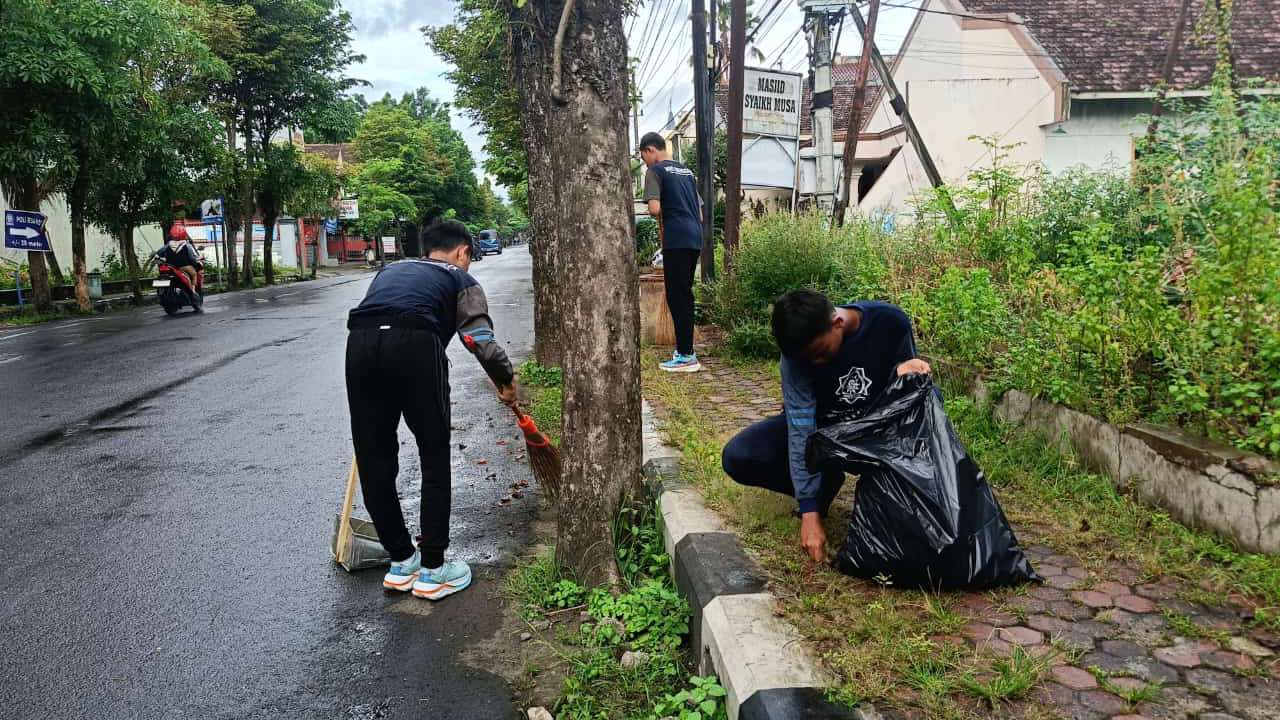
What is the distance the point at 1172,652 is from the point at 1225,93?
3.14 m

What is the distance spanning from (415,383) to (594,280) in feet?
2.75

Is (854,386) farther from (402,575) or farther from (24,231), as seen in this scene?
(24,231)

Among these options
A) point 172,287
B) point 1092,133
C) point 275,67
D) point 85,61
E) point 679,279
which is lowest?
point 172,287

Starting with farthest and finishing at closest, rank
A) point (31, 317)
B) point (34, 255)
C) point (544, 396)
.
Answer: point (34, 255) → point (31, 317) → point (544, 396)

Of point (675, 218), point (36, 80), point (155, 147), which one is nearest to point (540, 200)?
point (675, 218)

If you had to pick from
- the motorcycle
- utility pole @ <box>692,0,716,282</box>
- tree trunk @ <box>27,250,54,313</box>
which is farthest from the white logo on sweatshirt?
tree trunk @ <box>27,250,54,313</box>

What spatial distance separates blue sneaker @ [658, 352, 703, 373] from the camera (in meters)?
7.11

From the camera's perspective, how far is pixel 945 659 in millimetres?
2418

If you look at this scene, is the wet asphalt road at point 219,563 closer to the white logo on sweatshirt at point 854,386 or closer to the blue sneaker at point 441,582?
the blue sneaker at point 441,582

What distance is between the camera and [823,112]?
38.1 feet

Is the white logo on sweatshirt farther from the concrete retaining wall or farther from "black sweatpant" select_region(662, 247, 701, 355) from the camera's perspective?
"black sweatpant" select_region(662, 247, 701, 355)

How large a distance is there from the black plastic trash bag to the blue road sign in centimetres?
1633

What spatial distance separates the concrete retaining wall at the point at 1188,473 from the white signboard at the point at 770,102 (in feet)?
25.5

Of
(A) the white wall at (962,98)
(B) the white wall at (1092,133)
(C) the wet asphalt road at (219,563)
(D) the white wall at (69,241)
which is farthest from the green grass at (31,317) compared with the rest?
(B) the white wall at (1092,133)
